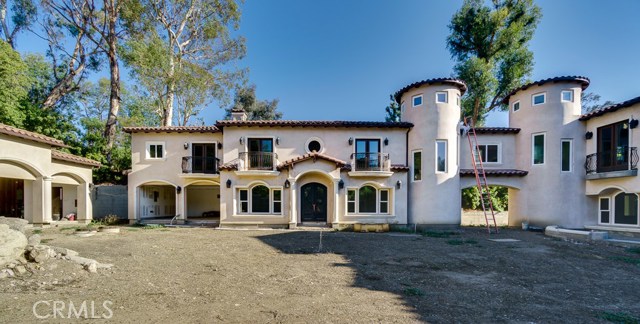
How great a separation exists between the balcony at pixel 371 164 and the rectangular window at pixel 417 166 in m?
1.62

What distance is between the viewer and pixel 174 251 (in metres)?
9.46

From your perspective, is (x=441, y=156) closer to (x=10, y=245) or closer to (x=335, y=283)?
(x=335, y=283)

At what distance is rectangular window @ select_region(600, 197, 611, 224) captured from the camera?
47.0ft

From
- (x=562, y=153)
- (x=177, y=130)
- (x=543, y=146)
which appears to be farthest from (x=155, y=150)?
(x=562, y=153)

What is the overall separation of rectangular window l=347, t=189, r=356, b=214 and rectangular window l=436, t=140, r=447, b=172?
5.14 meters

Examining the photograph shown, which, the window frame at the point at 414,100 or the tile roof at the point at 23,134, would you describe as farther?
the window frame at the point at 414,100

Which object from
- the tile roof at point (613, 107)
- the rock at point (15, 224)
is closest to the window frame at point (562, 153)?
the tile roof at point (613, 107)

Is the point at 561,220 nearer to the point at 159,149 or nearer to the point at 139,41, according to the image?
the point at 159,149

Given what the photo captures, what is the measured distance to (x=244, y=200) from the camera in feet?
53.0

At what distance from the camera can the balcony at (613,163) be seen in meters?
12.5

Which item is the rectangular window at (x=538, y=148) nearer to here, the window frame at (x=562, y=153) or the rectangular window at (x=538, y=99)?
the window frame at (x=562, y=153)

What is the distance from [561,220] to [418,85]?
11045 mm

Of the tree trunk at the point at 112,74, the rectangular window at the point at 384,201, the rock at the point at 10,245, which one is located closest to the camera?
the rock at the point at 10,245

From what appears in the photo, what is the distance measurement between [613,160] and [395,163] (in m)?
10.7
